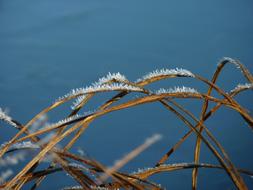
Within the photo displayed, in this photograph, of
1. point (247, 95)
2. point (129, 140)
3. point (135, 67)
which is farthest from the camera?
point (135, 67)

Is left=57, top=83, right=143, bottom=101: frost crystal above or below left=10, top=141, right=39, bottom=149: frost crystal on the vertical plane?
above

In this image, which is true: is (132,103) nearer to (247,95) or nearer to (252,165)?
(252,165)

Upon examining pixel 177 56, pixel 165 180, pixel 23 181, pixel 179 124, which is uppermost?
pixel 177 56

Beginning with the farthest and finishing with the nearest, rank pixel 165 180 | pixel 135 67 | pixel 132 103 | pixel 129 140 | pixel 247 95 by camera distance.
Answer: pixel 135 67, pixel 247 95, pixel 129 140, pixel 165 180, pixel 132 103

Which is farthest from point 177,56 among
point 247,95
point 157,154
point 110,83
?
point 110,83

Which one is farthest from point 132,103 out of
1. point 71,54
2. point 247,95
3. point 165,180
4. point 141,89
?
point 71,54

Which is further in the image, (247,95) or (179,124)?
(247,95)

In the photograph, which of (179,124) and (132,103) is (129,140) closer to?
(179,124)

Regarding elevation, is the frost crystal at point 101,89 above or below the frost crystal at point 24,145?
above

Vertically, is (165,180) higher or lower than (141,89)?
higher
